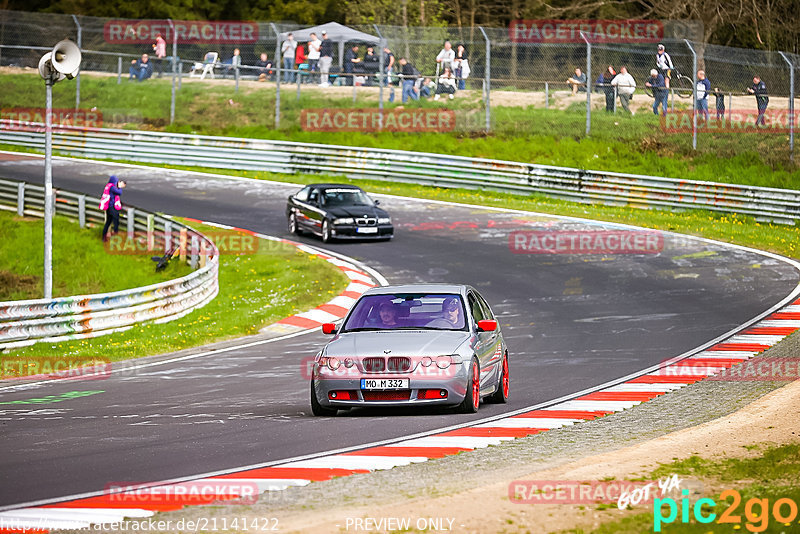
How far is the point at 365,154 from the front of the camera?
35312 millimetres

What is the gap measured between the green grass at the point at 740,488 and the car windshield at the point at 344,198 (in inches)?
755

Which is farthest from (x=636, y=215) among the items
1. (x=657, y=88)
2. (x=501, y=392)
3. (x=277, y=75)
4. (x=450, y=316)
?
(x=450, y=316)

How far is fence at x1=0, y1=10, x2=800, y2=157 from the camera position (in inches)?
1225

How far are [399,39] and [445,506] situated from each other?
29.0 metres

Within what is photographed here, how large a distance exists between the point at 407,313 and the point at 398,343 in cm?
87

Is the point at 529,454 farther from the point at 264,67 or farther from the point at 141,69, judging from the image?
the point at 141,69

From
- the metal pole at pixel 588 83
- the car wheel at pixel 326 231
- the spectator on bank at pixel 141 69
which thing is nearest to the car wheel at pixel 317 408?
the car wheel at pixel 326 231

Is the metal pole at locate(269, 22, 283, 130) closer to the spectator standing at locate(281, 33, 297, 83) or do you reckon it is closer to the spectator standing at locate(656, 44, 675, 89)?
the spectator standing at locate(281, 33, 297, 83)

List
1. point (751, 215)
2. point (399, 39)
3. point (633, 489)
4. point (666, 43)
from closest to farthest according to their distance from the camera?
1. point (633, 489)
2. point (751, 215)
3. point (666, 43)
4. point (399, 39)

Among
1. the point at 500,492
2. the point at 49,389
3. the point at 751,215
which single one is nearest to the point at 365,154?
the point at 751,215

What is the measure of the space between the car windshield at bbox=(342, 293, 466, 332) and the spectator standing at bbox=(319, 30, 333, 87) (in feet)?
81.1

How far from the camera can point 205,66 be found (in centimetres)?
3834

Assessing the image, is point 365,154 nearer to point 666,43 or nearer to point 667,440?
point 666,43

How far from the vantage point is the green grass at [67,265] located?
24.1 m
